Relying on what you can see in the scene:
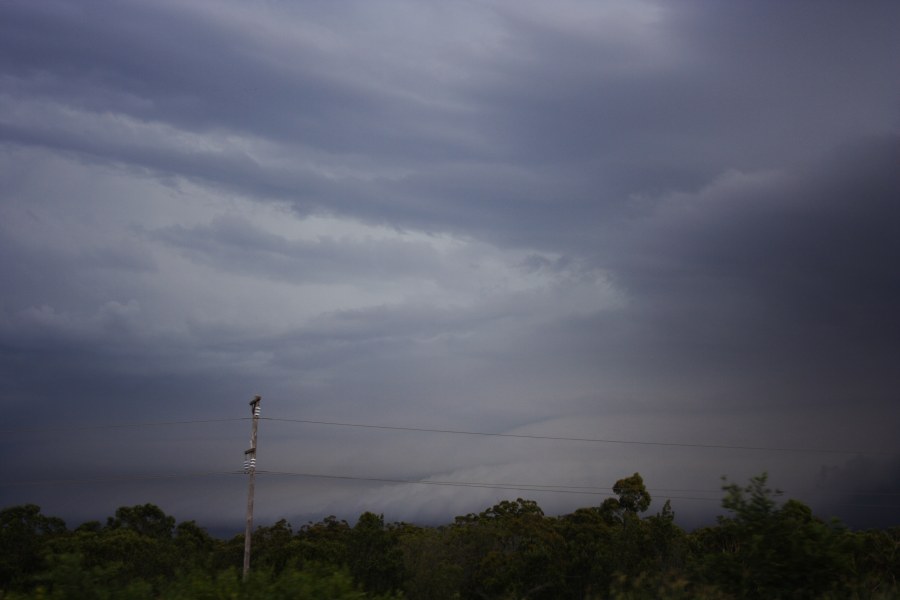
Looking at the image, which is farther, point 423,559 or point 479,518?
point 479,518

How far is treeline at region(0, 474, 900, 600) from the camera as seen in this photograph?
38.2 feet

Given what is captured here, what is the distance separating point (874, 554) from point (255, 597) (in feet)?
145

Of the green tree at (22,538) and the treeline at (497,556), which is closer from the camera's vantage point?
the treeline at (497,556)

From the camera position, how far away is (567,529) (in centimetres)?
5756

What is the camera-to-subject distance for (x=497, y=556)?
4866cm

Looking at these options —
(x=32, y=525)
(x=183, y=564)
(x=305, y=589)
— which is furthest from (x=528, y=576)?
(x=305, y=589)

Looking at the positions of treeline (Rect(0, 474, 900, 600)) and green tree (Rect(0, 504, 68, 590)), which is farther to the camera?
green tree (Rect(0, 504, 68, 590))

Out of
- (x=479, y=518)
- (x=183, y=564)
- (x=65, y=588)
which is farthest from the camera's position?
(x=479, y=518)

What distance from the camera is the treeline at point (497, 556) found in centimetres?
1166

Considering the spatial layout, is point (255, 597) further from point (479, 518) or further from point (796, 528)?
point (479, 518)

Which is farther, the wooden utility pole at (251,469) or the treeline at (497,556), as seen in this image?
the wooden utility pole at (251,469)

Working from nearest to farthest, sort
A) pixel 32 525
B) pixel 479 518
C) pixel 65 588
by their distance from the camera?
pixel 65 588 → pixel 32 525 → pixel 479 518

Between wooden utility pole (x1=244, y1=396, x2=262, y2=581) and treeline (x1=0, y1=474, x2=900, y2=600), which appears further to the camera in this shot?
wooden utility pole (x1=244, y1=396, x2=262, y2=581)

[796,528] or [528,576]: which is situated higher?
[796,528]
